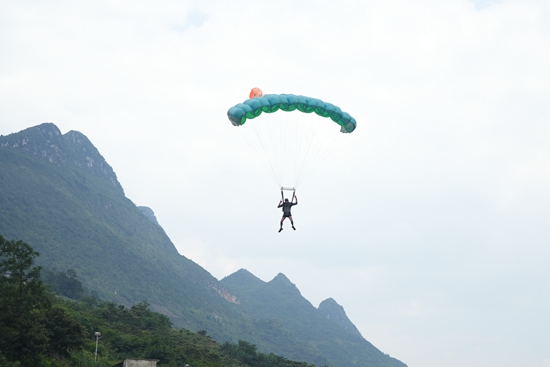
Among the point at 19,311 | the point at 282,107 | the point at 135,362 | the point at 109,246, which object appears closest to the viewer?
the point at 282,107

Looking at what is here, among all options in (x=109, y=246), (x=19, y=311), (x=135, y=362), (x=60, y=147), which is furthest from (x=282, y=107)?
(x=60, y=147)

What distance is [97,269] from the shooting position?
124438 mm

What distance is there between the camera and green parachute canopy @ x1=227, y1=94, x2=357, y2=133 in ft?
93.7

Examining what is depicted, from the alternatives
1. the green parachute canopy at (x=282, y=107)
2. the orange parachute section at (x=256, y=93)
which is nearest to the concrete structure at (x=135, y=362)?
the green parachute canopy at (x=282, y=107)

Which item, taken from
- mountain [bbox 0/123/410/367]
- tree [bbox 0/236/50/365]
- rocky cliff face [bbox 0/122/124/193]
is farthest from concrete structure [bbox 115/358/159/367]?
rocky cliff face [bbox 0/122/124/193]

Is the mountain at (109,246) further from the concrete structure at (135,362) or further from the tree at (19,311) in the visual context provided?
the tree at (19,311)

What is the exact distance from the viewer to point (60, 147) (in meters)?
171

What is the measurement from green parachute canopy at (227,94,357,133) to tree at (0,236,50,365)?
1274 cm

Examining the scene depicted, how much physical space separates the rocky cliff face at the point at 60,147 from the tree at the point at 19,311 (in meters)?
135

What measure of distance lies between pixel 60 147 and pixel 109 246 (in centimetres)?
4687

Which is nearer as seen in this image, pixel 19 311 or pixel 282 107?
pixel 282 107

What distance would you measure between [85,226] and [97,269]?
18080 millimetres

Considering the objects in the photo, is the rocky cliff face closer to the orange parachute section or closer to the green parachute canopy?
the orange parachute section

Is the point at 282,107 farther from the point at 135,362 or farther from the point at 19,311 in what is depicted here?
the point at 135,362
